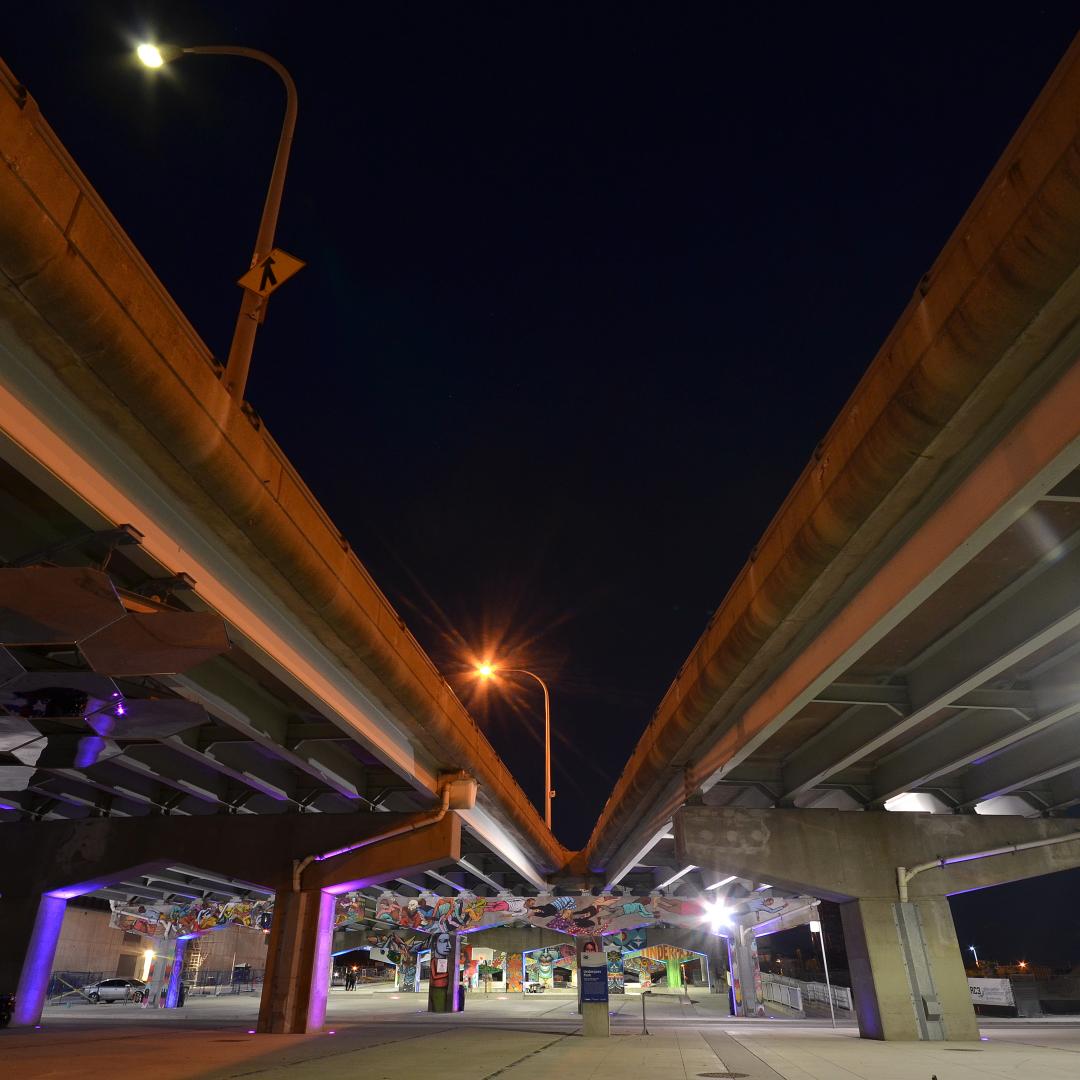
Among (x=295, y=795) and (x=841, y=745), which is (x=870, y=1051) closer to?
(x=841, y=745)

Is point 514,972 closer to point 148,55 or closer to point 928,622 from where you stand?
point 928,622

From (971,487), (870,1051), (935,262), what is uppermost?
(935,262)

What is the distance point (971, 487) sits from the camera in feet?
29.5

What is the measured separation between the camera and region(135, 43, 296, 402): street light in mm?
11049

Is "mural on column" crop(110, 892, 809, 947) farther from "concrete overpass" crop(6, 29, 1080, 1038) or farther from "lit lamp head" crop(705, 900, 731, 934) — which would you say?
"concrete overpass" crop(6, 29, 1080, 1038)

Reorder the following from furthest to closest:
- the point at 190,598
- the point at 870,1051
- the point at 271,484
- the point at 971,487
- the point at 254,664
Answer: the point at 870,1051
the point at 254,664
the point at 190,598
the point at 271,484
the point at 971,487

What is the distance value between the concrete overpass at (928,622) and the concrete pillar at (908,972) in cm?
6

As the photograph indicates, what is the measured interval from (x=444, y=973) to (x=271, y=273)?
4456 cm

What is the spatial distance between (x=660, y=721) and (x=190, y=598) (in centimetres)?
1219

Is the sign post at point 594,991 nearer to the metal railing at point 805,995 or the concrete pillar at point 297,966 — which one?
the concrete pillar at point 297,966

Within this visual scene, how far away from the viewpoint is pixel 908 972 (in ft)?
71.8

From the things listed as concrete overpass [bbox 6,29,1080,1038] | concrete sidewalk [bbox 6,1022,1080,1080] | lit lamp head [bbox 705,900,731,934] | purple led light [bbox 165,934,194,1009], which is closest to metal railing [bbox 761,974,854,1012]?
lit lamp head [bbox 705,900,731,934]

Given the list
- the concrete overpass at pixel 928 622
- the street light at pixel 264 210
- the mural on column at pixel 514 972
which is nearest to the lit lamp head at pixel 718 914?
the concrete overpass at pixel 928 622

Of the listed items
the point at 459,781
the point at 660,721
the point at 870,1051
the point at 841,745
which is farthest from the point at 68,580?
the point at 870,1051
